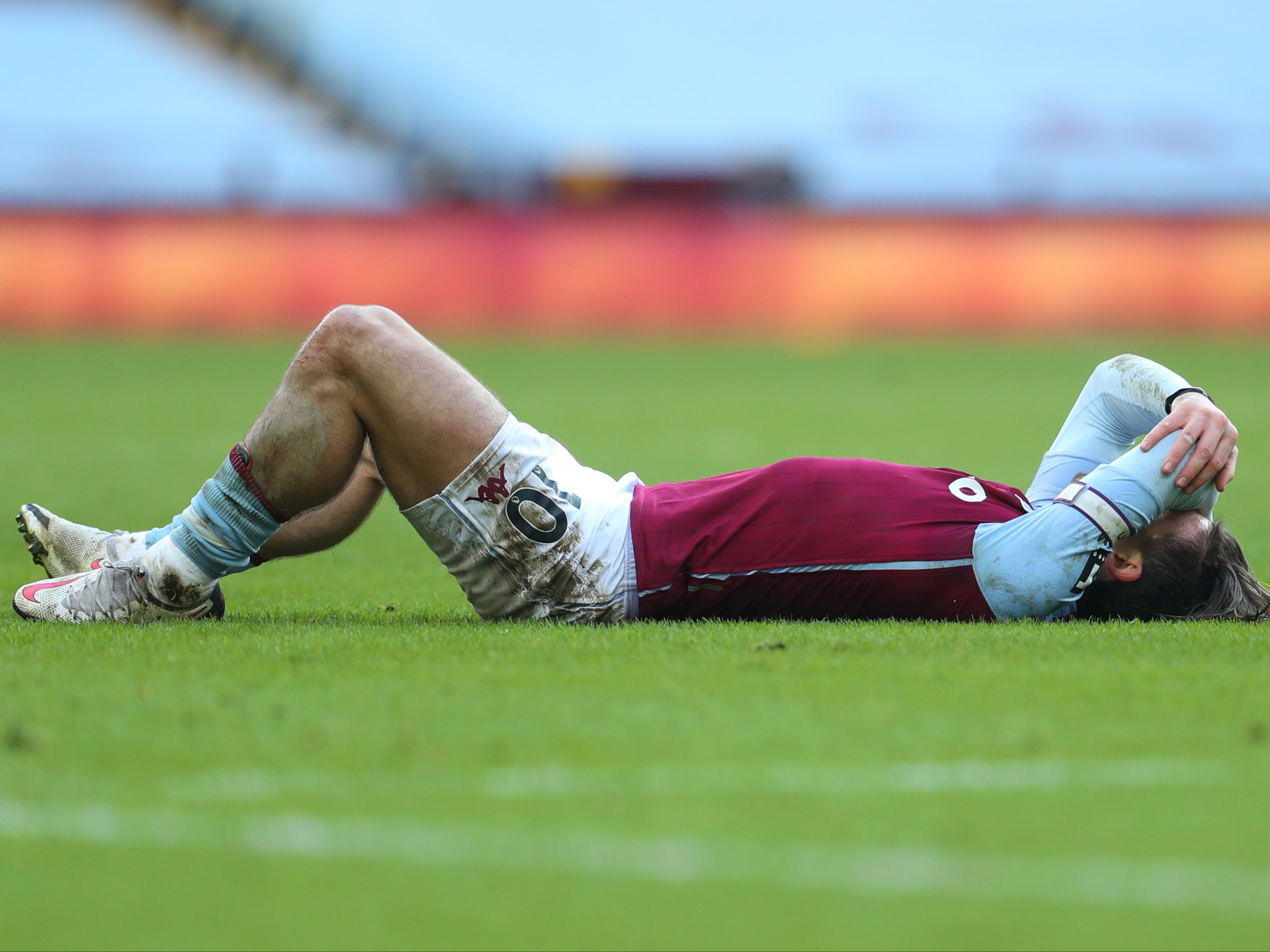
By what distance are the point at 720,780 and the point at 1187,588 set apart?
2.02m

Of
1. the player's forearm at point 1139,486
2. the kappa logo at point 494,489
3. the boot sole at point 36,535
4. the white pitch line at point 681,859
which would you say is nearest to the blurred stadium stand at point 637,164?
the boot sole at point 36,535

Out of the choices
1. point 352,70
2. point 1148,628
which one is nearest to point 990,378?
point 1148,628

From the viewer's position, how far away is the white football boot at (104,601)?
4.16 m

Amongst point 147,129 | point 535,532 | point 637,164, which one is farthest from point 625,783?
point 147,129

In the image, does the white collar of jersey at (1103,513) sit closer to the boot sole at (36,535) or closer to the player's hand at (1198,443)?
the player's hand at (1198,443)

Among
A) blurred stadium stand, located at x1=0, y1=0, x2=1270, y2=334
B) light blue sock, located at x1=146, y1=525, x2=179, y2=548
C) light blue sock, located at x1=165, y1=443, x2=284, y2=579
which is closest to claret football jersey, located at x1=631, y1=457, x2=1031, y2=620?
light blue sock, located at x1=165, y1=443, x2=284, y2=579

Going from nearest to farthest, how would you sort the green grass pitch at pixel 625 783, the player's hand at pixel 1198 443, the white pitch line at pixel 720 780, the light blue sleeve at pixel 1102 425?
→ the green grass pitch at pixel 625 783, the white pitch line at pixel 720 780, the player's hand at pixel 1198 443, the light blue sleeve at pixel 1102 425

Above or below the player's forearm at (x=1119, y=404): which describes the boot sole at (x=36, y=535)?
below

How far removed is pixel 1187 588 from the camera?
425 centimetres

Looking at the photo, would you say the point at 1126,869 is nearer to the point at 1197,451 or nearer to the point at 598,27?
the point at 1197,451

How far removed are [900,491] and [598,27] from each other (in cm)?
3901

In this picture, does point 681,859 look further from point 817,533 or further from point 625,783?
point 817,533

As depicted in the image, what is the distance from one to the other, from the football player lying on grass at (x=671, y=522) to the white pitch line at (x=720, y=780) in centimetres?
120

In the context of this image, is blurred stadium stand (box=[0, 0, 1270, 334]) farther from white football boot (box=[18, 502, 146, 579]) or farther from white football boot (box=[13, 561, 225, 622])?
white football boot (box=[13, 561, 225, 622])
